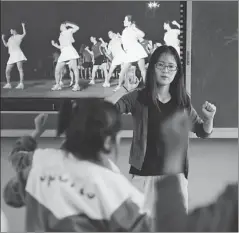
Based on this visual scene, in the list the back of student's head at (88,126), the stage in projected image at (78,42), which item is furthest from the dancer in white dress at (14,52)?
the back of student's head at (88,126)

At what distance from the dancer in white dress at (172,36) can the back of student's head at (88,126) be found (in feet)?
1.72

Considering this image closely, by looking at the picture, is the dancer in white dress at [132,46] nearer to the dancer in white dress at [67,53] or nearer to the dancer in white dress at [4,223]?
the dancer in white dress at [67,53]

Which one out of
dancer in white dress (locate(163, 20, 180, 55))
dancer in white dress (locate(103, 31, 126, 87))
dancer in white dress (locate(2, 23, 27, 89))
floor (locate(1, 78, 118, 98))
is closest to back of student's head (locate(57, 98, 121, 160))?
floor (locate(1, 78, 118, 98))

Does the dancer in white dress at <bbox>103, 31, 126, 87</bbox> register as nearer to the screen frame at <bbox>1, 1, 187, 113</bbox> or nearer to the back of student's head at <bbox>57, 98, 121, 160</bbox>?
the back of student's head at <bbox>57, 98, 121, 160</bbox>

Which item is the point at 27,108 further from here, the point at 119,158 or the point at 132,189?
the point at 132,189

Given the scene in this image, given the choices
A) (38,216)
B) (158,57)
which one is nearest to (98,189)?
(38,216)

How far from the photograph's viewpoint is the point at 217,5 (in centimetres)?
268

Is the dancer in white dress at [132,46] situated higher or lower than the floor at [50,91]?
higher

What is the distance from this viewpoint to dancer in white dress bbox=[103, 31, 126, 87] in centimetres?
268

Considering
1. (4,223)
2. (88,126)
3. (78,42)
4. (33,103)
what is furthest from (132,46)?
(4,223)

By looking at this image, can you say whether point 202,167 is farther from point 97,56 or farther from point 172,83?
point 97,56

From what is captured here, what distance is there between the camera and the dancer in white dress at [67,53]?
2662 millimetres

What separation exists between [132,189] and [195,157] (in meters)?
0.44

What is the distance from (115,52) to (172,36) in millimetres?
362
